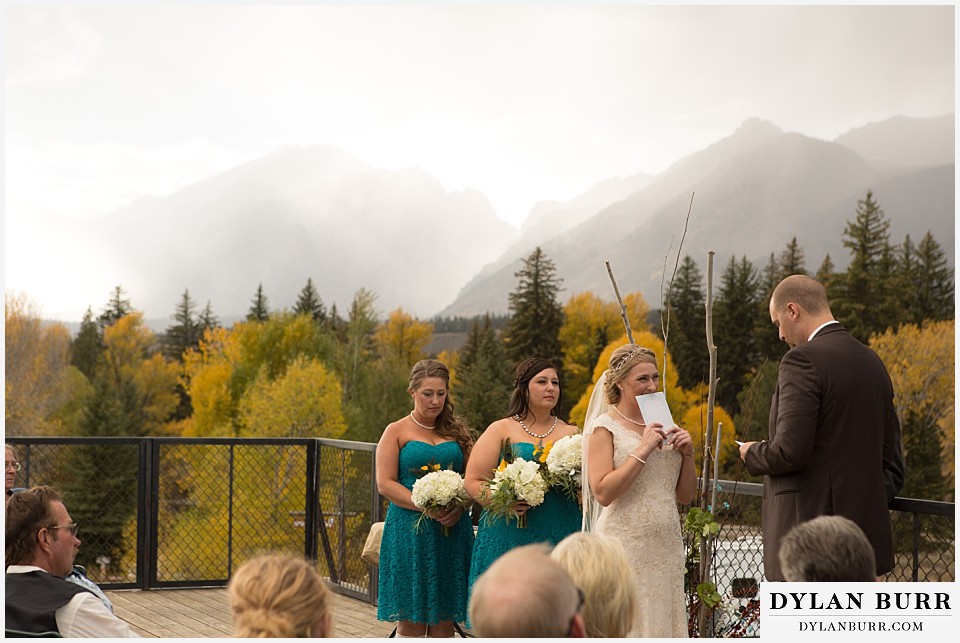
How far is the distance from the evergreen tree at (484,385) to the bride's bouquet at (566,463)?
32.2 m

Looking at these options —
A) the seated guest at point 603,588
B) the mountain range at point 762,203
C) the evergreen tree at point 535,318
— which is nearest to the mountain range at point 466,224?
the mountain range at point 762,203

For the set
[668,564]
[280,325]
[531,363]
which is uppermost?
[280,325]

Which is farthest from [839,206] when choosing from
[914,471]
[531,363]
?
[531,363]

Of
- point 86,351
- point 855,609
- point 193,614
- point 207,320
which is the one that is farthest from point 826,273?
Result: point 855,609

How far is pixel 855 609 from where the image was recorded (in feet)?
7.54

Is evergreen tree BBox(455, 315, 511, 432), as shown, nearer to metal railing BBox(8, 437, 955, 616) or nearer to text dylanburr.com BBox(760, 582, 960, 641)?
metal railing BBox(8, 437, 955, 616)

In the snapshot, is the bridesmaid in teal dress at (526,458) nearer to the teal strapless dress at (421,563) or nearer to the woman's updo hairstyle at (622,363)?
the teal strapless dress at (421,563)

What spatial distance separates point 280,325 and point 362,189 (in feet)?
50.1

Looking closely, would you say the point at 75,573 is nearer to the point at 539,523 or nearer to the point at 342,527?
the point at 539,523

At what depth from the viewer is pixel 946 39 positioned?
44.5 metres

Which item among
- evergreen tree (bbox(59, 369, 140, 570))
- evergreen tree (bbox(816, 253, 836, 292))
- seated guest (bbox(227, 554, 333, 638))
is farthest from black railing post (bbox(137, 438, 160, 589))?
evergreen tree (bbox(816, 253, 836, 292))

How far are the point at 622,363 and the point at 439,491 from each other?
102cm

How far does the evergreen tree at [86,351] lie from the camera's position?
48500 millimetres

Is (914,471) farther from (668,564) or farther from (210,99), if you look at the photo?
(210,99)
